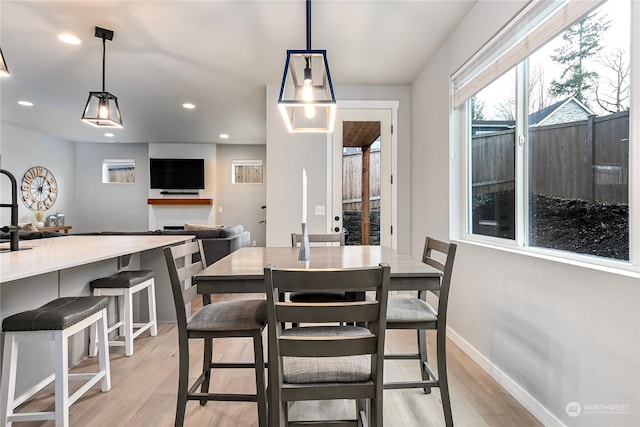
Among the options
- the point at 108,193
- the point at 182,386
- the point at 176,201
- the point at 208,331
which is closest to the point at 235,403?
the point at 182,386

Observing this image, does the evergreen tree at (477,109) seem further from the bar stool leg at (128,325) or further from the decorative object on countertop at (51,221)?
the decorative object on countertop at (51,221)

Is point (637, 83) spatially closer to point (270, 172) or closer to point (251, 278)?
point (251, 278)

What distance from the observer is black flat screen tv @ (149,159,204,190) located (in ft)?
25.6

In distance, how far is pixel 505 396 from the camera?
79.8 inches

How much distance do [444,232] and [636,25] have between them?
1.97 metres

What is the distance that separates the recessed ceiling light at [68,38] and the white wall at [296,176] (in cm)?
182

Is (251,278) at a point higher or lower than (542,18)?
lower

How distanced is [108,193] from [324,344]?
341 inches

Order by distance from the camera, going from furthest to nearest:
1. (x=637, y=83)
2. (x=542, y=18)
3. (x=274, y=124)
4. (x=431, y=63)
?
(x=274, y=124)
(x=431, y=63)
(x=542, y=18)
(x=637, y=83)

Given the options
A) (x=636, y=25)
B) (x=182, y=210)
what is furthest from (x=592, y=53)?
(x=182, y=210)

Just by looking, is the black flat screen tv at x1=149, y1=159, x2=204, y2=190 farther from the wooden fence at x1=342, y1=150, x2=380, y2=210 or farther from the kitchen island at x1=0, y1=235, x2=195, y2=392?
the kitchen island at x1=0, y1=235, x2=195, y2=392

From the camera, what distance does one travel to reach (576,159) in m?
1.70

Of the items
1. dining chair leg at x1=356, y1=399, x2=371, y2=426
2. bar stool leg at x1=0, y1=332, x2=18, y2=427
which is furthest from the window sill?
bar stool leg at x1=0, y1=332, x2=18, y2=427

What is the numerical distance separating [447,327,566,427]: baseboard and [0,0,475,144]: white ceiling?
2524 millimetres
